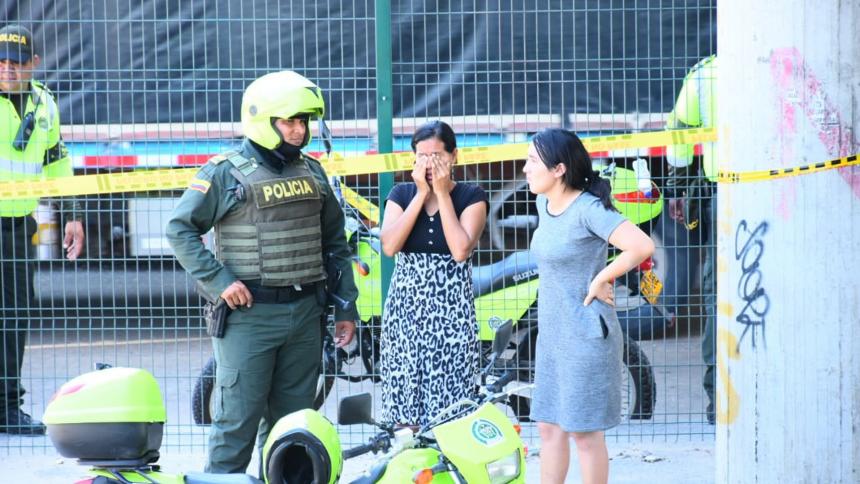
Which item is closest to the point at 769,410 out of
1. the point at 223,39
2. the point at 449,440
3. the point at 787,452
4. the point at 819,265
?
the point at 787,452

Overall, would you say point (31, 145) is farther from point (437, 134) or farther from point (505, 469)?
point (505, 469)

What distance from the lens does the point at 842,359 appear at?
4641 millimetres

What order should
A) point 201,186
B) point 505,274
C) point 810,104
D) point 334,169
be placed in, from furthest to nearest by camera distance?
point 505,274 → point 334,169 → point 201,186 → point 810,104

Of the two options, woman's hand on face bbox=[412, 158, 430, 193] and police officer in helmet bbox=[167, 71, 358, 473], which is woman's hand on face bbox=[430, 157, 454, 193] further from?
police officer in helmet bbox=[167, 71, 358, 473]

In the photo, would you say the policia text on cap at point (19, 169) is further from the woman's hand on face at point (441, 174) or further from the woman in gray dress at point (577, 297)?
the woman in gray dress at point (577, 297)

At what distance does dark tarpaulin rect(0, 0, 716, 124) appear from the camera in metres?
6.80

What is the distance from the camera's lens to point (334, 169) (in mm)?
6855

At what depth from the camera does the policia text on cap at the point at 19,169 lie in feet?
23.2

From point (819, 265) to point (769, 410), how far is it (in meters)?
0.58

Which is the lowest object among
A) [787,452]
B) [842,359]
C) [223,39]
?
[787,452]

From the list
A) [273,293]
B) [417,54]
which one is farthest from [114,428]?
[417,54]

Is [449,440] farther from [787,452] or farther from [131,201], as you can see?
[131,201]

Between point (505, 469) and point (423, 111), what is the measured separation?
4.20m

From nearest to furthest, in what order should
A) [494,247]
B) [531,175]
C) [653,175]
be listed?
[531,175]
[653,175]
[494,247]
